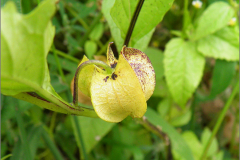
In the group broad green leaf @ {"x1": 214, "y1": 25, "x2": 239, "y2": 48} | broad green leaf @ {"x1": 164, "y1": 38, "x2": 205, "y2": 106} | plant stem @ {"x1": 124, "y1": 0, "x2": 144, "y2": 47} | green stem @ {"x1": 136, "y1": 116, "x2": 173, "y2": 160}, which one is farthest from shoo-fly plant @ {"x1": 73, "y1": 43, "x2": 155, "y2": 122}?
broad green leaf @ {"x1": 214, "y1": 25, "x2": 239, "y2": 48}

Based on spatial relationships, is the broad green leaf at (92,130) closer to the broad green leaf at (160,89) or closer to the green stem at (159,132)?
the green stem at (159,132)

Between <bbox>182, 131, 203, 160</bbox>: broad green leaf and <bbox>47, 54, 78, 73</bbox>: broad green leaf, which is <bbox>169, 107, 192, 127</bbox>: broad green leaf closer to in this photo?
<bbox>182, 131, 203, 160</bbox>: broad green leaf

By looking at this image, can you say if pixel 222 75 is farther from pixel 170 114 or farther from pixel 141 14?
pixel 141 14

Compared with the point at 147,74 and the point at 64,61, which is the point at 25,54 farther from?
the point at 64,61

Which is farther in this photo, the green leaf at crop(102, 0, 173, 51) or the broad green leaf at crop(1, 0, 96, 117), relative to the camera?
the green leaf at crop(102, 0, 173, 51)

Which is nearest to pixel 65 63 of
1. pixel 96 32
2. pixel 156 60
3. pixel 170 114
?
pixel 96 32

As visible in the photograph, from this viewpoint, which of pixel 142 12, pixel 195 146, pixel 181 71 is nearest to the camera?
pixel 142 12
